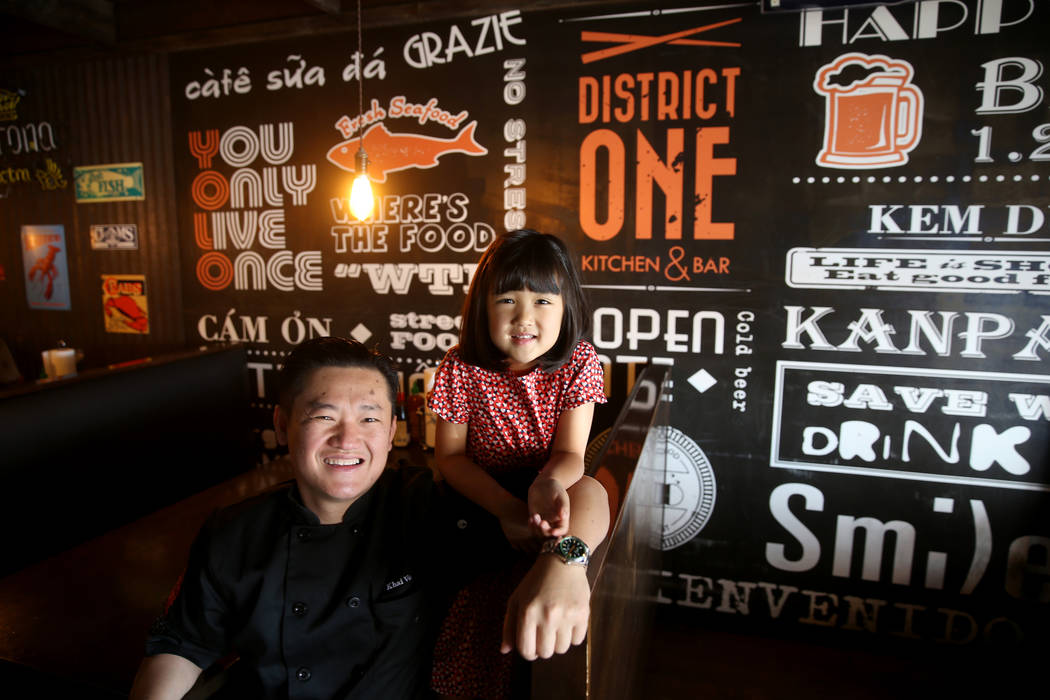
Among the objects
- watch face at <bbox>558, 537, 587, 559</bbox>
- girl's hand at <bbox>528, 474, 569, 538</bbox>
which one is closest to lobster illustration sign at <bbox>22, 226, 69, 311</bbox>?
girl's hand at <bbox>528, 474, 569, 538</bbox>

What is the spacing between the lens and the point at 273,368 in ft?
11.4

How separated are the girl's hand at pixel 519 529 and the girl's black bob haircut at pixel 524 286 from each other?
1.28 ft

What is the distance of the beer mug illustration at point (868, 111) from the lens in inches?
95.5

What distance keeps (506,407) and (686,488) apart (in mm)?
1712

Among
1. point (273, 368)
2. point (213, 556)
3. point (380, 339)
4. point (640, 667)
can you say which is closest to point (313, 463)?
point (213, 556)

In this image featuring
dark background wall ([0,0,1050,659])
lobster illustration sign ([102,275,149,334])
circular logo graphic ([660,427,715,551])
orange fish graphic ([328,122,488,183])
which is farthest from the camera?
lobster illustration sign ([102,275,149,334])

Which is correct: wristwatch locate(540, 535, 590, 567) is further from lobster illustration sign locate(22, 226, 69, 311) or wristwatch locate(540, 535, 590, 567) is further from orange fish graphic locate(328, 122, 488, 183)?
lobster illustration sign locate(22, 226, 69, 311)

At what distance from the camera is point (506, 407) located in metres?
1.45

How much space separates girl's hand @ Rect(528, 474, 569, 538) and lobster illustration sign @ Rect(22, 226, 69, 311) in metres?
4.12

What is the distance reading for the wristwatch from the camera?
2.88 feet

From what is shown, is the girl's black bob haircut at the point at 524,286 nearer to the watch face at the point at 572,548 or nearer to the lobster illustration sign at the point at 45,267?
the watch face at the point at 572,548

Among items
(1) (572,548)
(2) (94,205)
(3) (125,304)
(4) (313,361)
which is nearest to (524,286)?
(4) (313,361)

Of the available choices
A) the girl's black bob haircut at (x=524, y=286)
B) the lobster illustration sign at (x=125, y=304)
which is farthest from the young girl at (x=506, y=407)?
the lobster illustration sign at (x=125, y=304)

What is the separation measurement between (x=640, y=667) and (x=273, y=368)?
8.19ft
